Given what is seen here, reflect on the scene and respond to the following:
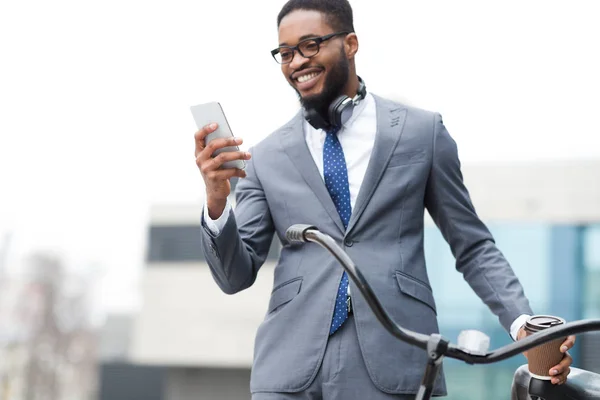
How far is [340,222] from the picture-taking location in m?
2.46

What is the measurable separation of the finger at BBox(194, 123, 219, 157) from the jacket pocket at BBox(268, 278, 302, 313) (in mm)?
488

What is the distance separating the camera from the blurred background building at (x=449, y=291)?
14836 mm

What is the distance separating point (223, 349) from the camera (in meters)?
21.7

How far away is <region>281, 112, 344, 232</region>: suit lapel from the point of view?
2.48m

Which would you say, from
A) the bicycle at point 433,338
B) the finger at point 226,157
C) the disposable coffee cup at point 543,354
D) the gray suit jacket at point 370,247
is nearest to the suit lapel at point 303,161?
the gray suit jacket at point 370,247

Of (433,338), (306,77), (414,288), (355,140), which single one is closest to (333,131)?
(355,140)

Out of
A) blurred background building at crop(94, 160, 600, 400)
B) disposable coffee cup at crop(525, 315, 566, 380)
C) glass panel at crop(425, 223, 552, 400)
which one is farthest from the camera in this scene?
blurred background building at crop(94, 160, 600, 400)

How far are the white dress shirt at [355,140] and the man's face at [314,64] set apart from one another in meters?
0.11

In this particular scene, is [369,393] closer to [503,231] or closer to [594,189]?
[503,231]

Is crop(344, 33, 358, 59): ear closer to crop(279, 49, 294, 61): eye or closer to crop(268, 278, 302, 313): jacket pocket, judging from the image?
crop(279, 49, 294, 61): eye

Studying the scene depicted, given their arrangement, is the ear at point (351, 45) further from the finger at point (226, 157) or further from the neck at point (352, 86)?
the finger at point (226, 157)

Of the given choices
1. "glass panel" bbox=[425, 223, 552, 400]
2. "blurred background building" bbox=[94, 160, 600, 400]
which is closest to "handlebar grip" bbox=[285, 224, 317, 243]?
"blurred background building" bbox=[94, 160, 600, 400]

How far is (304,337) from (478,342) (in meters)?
0.85

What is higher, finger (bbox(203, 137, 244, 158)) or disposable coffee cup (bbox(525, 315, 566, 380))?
finger (bbox(203, 137, 244, 158))
